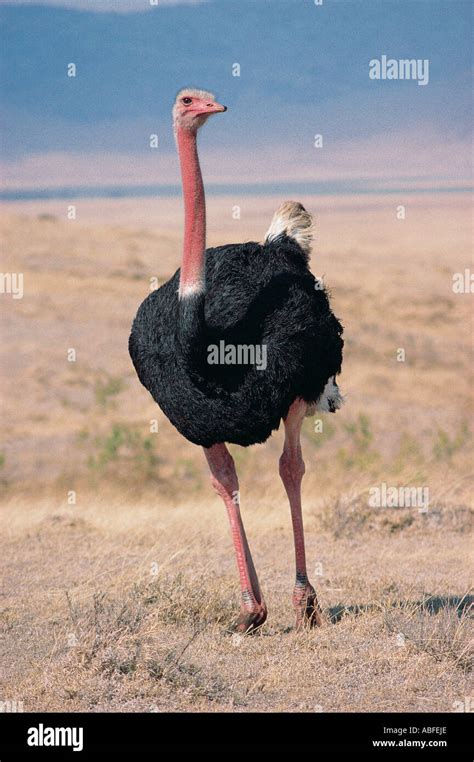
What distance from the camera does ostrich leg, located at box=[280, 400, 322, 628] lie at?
8195mm

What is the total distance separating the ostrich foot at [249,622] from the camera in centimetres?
805

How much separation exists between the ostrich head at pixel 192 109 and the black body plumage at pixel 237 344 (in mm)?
967

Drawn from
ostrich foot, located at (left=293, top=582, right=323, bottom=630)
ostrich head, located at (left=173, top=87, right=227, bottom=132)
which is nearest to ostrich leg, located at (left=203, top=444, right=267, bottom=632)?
ostrich foot, located at (left=293, top=582, right=323, bottom=630)

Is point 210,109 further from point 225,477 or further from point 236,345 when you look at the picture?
point 225,477

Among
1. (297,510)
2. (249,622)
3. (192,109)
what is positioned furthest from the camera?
(297,510)

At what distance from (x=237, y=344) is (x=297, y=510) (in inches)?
54.0

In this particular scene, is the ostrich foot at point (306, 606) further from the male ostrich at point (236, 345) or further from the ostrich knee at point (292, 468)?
the ostrich knee at point (292, 468)

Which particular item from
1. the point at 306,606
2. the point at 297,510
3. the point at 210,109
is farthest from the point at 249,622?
the point at 210,109

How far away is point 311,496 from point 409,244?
2992 centimetres

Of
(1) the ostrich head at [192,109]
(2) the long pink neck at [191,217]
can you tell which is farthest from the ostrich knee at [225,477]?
(1) the ostrich head at [192,109]

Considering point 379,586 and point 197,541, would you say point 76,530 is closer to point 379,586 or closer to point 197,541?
point 197,541

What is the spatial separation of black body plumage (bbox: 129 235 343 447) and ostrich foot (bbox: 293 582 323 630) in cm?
107

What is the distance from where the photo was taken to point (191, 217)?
304 inches

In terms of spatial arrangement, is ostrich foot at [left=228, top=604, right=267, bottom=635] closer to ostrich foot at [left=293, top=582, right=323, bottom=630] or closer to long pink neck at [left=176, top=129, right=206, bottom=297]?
ostrich foot at [left=293, top=582, right=323, bottom=630]
